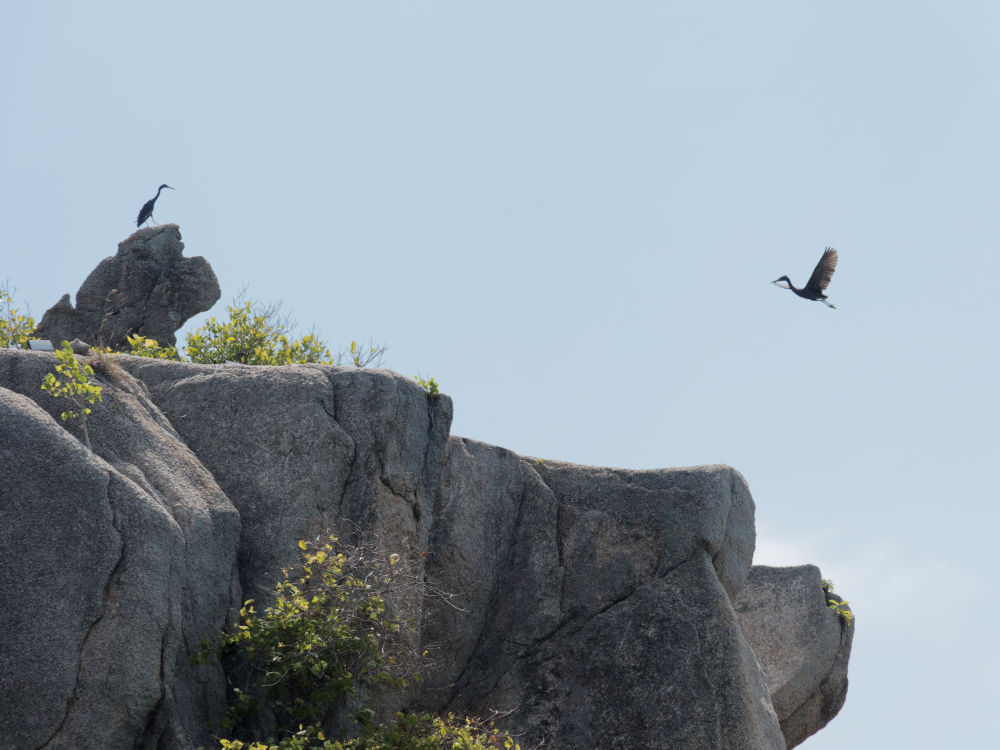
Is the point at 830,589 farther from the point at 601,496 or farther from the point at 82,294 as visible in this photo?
the point at 82,294

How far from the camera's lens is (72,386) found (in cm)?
1348

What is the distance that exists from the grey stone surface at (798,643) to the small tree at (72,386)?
14269 millimetres

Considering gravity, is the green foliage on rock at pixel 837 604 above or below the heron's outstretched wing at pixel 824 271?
below

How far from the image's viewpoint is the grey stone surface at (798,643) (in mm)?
22562

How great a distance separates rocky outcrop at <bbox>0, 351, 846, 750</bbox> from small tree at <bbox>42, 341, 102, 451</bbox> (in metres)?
0.20

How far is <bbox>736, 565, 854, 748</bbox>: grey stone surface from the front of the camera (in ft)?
74.0

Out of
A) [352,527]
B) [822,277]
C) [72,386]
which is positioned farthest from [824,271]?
[72,386]

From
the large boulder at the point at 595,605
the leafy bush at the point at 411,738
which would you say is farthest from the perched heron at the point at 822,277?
the leafy bush at the point at 411,738

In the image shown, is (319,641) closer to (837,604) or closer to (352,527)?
(352,527)

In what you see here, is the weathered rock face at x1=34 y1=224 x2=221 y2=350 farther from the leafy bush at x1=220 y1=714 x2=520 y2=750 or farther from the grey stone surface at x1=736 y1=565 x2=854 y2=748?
the grey stone surface at x1=736 y1=565 x2=854 y2=748

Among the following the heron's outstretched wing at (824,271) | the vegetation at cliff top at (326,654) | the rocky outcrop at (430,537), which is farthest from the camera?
the heron's outstretched wing at (824,271)

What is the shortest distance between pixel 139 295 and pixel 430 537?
40.1 ft

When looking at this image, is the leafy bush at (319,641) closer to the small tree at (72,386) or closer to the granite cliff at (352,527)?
the granite cliff at (352,527)

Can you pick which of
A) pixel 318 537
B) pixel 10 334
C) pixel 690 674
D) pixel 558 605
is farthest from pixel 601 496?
pixel 10 334
